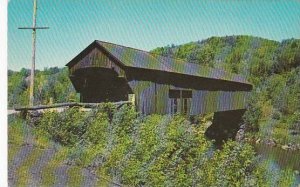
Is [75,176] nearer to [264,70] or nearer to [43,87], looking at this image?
[43,87]

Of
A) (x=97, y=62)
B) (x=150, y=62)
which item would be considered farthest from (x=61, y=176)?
(x=150, y=62)

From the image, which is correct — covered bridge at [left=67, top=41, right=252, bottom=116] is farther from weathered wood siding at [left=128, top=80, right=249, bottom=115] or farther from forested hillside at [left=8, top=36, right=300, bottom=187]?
forested hillside at [left=8, top=36, right=300, bottom=187]

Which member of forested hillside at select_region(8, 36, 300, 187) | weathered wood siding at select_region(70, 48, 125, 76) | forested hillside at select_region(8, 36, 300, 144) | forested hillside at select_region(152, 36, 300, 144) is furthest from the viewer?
forested hillside at select_region(152, 36, 300, 144)

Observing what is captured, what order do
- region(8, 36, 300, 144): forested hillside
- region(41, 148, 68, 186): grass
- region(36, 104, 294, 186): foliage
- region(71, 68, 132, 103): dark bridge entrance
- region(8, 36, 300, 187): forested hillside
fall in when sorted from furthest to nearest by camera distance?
region(8, 36, 300, 144): forested hillside → region(71, 68, 132, 103): dark bridge entrance → region(36, 104, 294, 186): foliage → region(8, 36, 300, 187): forested hillside → region(41, 148, 68, 186): grass

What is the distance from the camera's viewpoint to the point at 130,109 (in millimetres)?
5730

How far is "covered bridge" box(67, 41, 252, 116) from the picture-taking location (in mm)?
5828

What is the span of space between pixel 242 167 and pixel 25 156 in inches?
88.4

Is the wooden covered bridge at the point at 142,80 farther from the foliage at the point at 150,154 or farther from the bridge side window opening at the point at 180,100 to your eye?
the foliage at the point at 150,154

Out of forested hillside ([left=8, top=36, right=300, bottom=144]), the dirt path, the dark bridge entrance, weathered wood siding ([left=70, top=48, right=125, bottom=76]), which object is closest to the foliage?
→ the dirt path

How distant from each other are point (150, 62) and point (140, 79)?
446 millimetres

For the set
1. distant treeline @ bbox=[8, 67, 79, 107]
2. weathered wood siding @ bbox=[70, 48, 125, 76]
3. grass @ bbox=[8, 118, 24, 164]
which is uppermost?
weathered wood siding @ bbox=[70, 48, 125, 76]

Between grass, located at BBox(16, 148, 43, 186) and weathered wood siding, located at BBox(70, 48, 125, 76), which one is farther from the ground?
weathered wood siding, located at BBox(70, 48, 125, 76)
